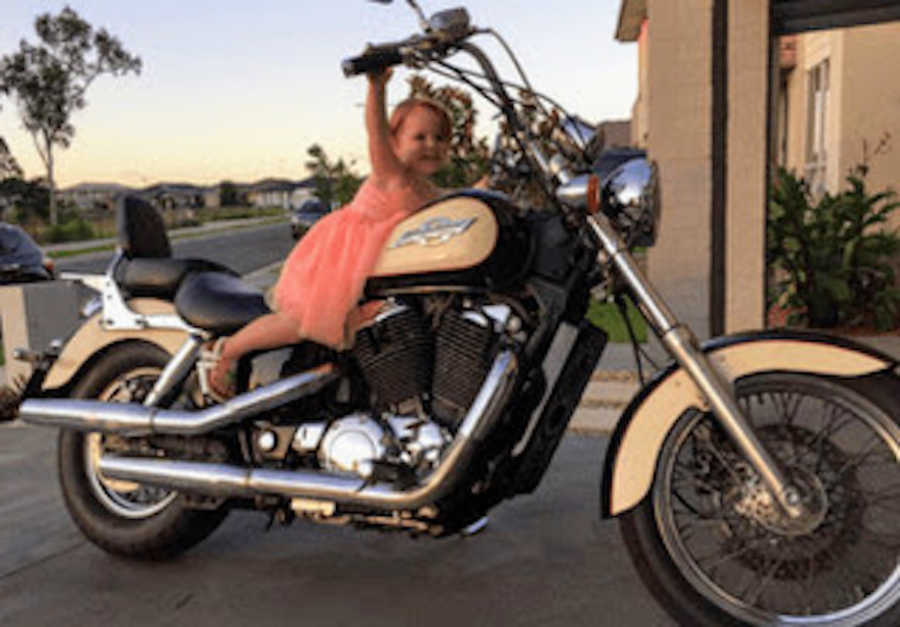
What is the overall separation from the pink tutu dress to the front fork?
0.69 metres

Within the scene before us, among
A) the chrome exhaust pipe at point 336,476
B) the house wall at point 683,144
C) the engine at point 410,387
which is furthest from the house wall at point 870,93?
the chrome exhaust pipe at point 336,476

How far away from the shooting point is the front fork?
245 centimetres

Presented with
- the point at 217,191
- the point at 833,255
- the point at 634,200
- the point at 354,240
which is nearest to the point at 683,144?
the point at 833,255

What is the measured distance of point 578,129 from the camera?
2.73 metres

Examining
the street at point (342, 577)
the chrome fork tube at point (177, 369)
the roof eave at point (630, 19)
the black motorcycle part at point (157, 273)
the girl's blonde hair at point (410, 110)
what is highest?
the roof eave at point (630, 19)

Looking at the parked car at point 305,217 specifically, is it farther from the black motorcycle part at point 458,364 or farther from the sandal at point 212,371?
the black motorcycle part at point 458,364

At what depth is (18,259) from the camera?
8664 millimetres

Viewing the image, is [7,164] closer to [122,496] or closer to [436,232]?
[122,496]

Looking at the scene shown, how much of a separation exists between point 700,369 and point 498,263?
2.14ft

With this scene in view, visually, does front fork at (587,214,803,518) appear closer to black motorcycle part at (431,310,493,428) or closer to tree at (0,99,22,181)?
black motorcycle part at (431,310,493,428)

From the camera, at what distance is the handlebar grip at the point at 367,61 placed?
8.96 feet

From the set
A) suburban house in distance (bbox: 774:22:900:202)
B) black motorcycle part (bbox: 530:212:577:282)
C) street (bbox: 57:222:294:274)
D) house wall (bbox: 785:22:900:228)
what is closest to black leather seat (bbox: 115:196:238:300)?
black motorcycle part (bbox: 530:212:577:282)

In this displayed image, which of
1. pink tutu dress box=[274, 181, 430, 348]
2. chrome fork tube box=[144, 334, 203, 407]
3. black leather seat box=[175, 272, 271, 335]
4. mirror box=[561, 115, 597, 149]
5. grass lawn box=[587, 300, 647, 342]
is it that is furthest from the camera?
grass lawn box=[587, 300, 647, 342]

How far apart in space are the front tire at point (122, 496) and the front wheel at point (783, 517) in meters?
1.78
